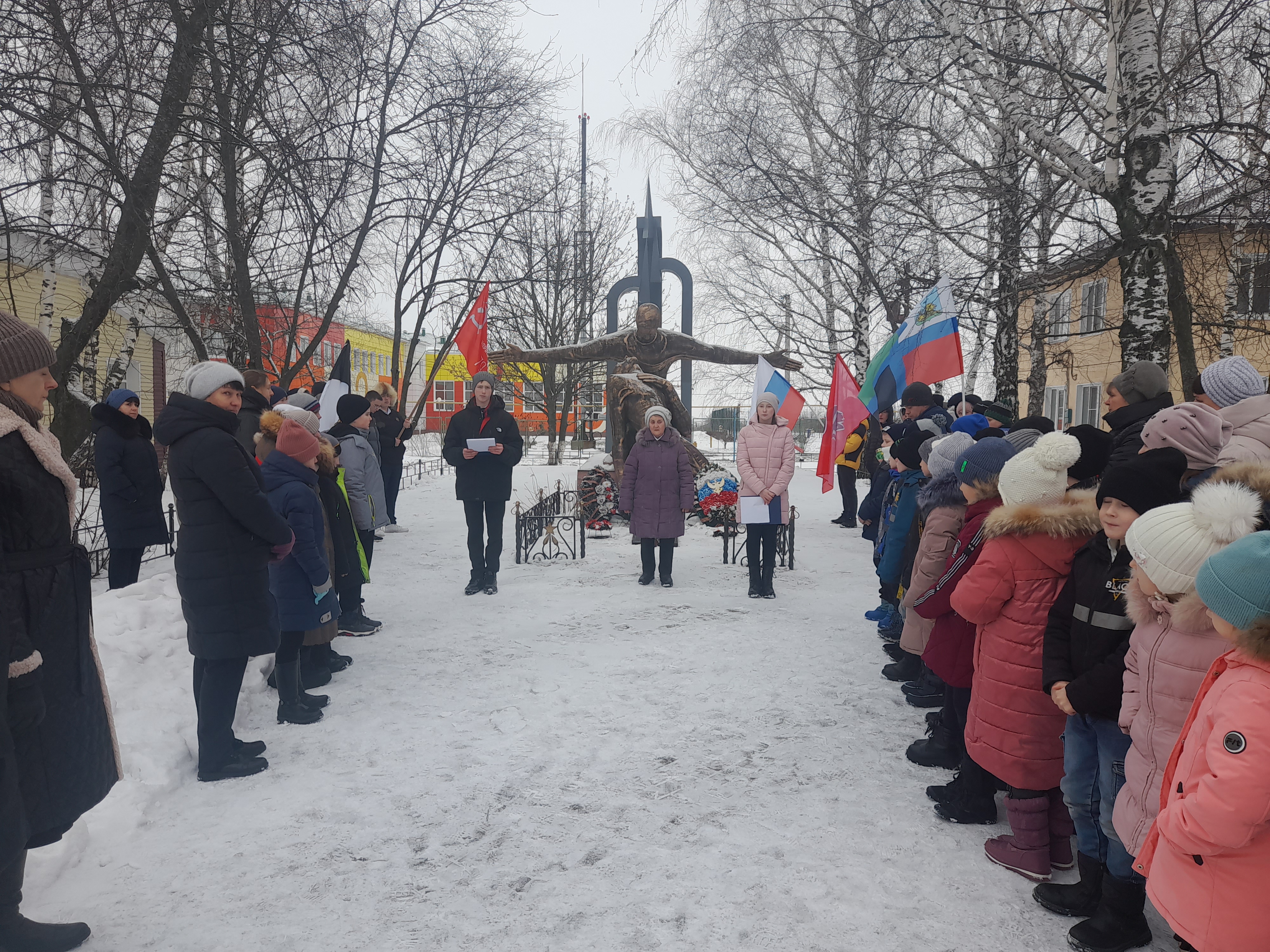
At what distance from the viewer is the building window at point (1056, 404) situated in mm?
21094

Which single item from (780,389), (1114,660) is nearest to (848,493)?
(780,389)

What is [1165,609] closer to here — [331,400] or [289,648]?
[289,648]

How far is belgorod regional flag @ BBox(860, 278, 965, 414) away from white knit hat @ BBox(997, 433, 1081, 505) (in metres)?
4.04

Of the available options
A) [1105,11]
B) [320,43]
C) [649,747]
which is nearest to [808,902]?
[649,747]

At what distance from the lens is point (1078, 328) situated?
21.2 meters

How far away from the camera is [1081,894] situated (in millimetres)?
2615

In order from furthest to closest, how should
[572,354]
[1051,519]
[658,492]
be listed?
[572,354] < [658,492] < [1051,519]

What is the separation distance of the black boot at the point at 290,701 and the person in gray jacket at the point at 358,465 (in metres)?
1.78

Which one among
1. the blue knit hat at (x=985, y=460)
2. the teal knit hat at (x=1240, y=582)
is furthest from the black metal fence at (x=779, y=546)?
the teal knit hat at (x=1240, y=582)

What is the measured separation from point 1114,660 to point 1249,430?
195 centimetres

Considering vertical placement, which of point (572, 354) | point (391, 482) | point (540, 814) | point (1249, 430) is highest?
point (572, 354)

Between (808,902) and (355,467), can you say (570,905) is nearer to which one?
(808,902)

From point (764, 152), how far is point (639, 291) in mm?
3658

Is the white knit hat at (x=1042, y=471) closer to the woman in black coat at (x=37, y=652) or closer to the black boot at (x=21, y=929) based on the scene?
the woman in black coat at (x=37, y=652)
